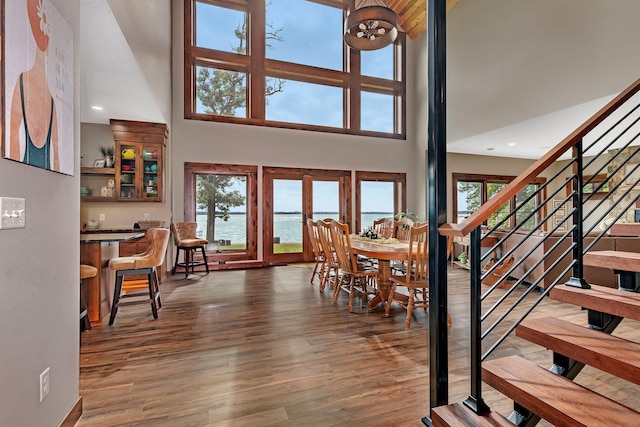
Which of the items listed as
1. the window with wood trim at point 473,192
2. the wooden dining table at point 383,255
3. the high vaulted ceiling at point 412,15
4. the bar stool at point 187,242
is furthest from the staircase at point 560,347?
the high vaulted ceiling at point 412,15

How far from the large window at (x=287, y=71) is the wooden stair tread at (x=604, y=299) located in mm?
5787

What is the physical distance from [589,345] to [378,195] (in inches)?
242

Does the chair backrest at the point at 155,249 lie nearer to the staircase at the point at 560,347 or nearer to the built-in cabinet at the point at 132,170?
the built-in cabinet at the point at 132,170

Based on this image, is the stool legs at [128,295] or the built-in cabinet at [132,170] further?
the built-in cabinet at [132,170]

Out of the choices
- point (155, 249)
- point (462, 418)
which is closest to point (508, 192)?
point (462, 418)

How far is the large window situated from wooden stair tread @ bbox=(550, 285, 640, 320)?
5.79 metres

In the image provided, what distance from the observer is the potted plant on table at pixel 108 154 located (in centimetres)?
511

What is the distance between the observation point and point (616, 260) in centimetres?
172

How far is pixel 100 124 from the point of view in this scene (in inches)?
206

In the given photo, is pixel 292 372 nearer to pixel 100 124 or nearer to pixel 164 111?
pixel 164 111

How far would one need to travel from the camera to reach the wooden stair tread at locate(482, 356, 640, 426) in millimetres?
1164

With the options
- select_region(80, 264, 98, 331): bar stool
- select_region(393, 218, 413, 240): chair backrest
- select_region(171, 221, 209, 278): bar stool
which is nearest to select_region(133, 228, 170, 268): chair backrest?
select_region(80, 264, 98, 331): bar stool

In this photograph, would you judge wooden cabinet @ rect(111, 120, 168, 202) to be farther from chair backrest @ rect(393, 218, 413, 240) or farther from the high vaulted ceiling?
the high vaulted ceiling

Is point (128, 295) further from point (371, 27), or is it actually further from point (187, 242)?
point (371, 27)
